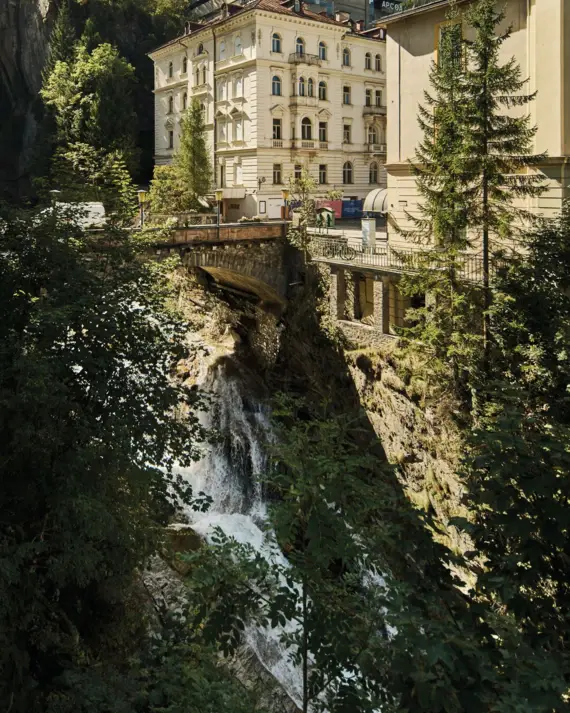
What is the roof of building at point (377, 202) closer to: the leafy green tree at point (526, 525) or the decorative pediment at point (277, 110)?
the decorative pediment at point (277, 110)

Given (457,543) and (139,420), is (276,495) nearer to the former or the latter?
(457,543)

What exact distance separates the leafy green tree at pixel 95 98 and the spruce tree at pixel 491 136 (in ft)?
124

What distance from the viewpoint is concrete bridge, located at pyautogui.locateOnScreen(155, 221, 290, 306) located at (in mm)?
28375

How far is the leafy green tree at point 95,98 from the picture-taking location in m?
52.7

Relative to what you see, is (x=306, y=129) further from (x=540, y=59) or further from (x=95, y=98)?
(x=540, y=59)

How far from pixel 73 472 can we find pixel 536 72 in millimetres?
18496

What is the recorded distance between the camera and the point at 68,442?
10.6 m

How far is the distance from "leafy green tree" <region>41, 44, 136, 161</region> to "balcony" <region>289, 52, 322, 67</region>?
1372 cm

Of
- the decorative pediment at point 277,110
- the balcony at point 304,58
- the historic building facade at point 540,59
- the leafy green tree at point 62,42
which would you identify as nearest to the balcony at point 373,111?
the balcony at point 304,58

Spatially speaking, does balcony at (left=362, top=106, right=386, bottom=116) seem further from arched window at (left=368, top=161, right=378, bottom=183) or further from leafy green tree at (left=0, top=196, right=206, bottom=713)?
leafy green tree at (left=0, top=196, right=206, bottom=713)

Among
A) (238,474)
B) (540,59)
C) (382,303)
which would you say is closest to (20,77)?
(382,303)

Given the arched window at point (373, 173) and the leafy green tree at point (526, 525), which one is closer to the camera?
the leafy green tree at point (526, 525)

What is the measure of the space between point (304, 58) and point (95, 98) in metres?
16.2

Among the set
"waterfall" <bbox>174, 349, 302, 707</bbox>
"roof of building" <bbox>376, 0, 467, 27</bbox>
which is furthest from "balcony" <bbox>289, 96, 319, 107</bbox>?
"waterfall" <bbox>174, 349, 302, 707</bbox>
